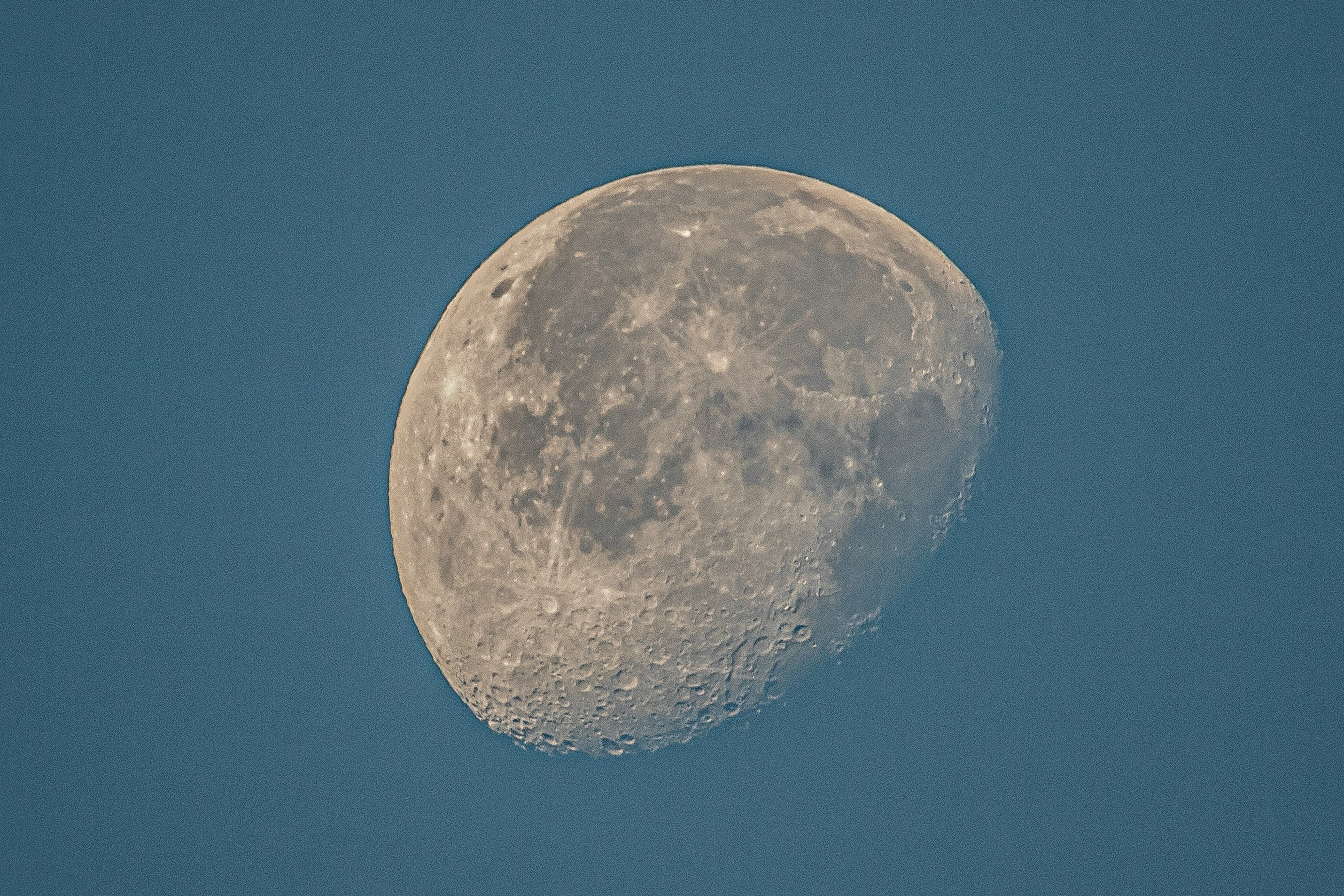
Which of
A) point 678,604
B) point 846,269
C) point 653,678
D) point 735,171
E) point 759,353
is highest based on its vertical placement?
point 735,171

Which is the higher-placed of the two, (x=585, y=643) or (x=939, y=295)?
(x=939, y=295)

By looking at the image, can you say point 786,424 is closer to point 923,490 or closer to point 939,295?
point 923,490

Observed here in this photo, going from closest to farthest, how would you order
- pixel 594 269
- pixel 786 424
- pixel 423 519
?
pixel 786 424 < pixel 594 269 < pixel 423 519

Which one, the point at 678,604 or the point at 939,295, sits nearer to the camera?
the point at 678,604

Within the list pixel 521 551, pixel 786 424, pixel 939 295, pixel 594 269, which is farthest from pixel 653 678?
pixel 939 295

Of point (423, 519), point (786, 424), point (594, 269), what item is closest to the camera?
point (786, 424)

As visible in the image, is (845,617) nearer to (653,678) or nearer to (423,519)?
(653,678)
